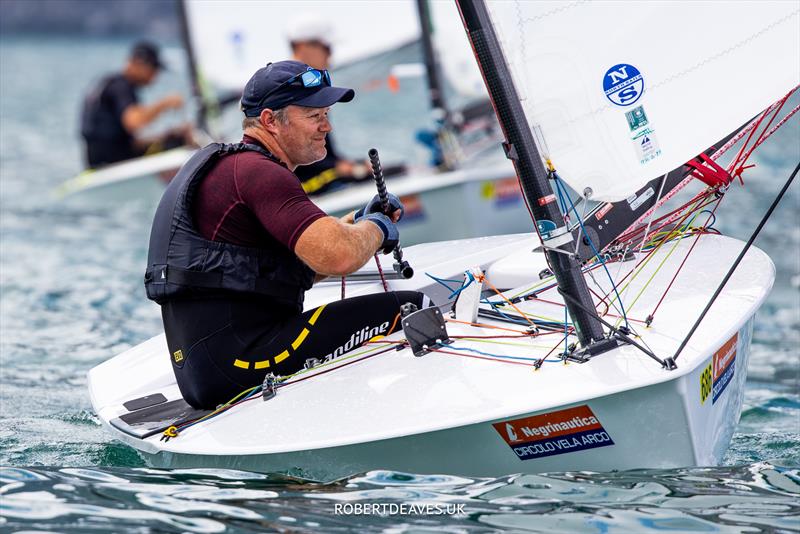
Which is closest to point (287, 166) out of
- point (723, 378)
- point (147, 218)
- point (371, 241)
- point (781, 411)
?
point (371, 241)

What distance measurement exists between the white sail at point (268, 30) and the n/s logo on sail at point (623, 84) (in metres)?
4.96

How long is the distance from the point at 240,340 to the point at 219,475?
0.36 m

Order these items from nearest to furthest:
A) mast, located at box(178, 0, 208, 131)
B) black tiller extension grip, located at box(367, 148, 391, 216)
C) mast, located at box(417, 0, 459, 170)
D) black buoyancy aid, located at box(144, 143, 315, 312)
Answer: black buoyancy aid, located at box(144, 143, 315, 312) → black tiller extension grip, located at box(367, 148, 391, 216) → mast, located at box(417, 0, 459, 170) → mast, located at box(178, 0, 208, 131)

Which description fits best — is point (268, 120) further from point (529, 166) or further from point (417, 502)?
point (417, 502)

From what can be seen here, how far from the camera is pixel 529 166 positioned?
2.54m

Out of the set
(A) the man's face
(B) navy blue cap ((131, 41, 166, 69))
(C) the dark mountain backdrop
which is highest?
(C) the dark mountain backdrop

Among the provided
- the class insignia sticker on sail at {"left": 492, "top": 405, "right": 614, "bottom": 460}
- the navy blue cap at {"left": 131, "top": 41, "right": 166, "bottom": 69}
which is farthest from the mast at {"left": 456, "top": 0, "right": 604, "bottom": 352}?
the navy blue cap at {"left": 131, "top": 41, "right": 166, "bottom": 69}

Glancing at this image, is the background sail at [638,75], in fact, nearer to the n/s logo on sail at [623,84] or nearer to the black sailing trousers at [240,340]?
the n/s logo on sail at [623,84]

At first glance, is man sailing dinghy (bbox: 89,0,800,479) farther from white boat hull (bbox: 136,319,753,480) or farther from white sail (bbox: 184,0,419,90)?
white sail (bbox: 184,0,419,90)

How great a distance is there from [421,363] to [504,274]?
2.71ft

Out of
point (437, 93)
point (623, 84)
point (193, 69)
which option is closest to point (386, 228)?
point (623, 84)

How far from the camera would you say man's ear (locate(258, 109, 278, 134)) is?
2824mm

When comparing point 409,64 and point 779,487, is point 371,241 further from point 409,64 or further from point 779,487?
point 409,64

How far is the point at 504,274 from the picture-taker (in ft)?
11.6
